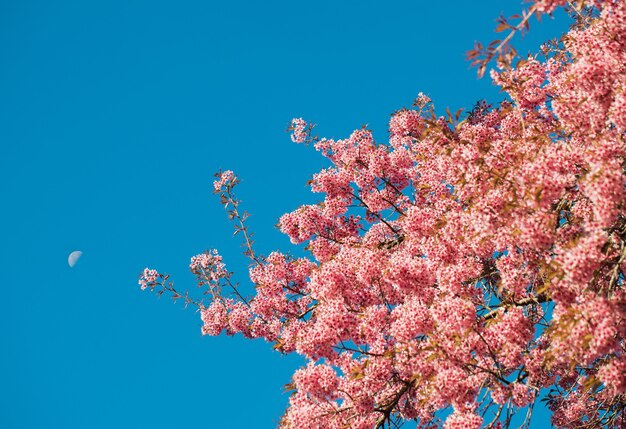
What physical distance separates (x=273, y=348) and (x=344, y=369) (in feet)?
8.34

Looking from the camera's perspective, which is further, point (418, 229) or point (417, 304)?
point (418, 229)

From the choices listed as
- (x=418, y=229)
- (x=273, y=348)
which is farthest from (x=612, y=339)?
(x=273, y=348)

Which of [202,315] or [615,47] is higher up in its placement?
[202,315]

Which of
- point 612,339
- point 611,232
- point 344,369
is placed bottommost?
point 612,339

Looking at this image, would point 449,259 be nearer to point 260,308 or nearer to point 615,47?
point 615,47

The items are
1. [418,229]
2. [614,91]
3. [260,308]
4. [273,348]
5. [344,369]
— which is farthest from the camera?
[260,308]

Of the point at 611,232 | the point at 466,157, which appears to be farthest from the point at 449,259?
the point at 611,232

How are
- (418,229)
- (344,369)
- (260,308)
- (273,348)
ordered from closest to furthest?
(344,369), (418,229), (273,348), (260,308)

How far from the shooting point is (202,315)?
49.6ft

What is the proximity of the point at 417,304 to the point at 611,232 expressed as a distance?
273cm

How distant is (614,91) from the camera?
8031 millimetres

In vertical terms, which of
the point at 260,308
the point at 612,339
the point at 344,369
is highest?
the point at 260,308

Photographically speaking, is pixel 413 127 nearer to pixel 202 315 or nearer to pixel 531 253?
pixel 202 315

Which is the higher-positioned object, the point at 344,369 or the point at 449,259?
the point at 449,259
